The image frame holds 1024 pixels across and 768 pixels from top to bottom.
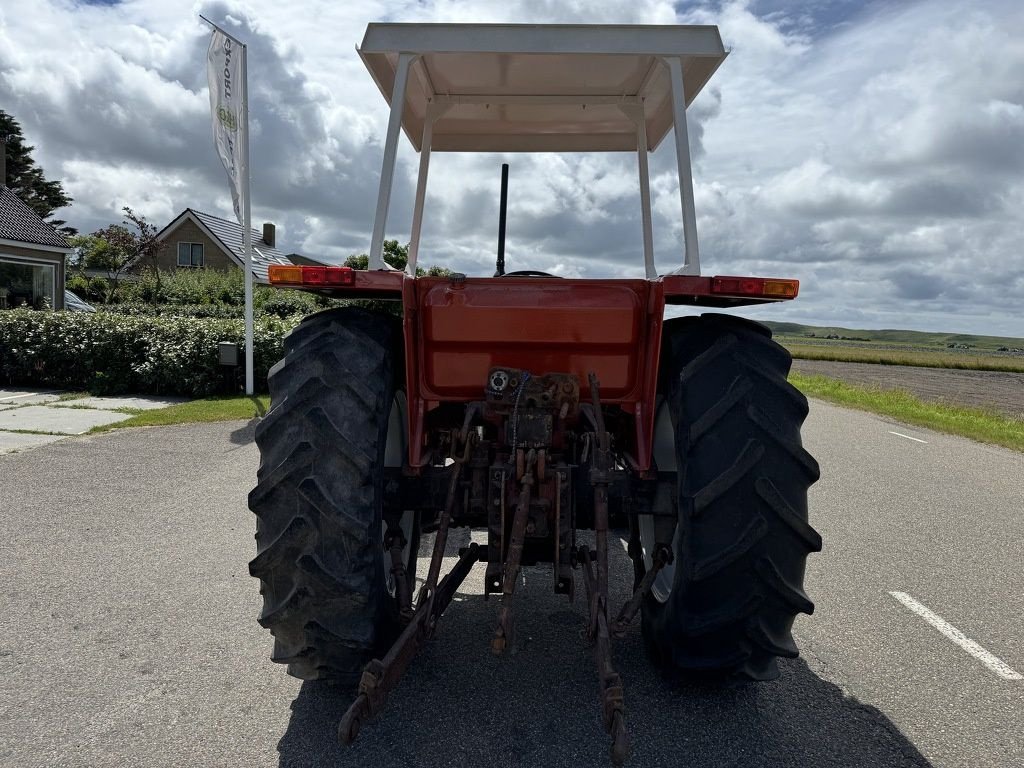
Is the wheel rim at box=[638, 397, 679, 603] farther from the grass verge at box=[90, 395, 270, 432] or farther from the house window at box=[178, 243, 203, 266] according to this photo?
the house window at box=[178, 243, 203, 266]

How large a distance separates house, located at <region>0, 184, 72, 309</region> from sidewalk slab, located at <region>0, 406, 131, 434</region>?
13.7 meters

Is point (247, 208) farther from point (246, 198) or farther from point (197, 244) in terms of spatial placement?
point (197, 244)

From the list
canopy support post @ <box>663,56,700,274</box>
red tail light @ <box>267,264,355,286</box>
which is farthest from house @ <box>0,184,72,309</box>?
canopy support post @ <box>663,56,700,274</box>

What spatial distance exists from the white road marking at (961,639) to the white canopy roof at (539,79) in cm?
300

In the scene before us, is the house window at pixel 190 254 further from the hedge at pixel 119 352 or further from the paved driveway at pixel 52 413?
the paved driveway at pixel 52 413

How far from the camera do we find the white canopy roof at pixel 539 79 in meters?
2.92

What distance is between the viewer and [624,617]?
2.69m

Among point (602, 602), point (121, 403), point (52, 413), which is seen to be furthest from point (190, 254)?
point (602, 602)

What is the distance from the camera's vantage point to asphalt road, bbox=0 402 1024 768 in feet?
8.91

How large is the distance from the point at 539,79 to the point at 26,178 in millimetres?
54892

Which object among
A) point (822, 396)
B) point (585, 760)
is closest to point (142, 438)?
point (585, 760)

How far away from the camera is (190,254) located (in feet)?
129

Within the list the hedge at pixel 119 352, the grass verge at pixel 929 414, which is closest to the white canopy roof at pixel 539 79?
the hedge at pixel 119 352

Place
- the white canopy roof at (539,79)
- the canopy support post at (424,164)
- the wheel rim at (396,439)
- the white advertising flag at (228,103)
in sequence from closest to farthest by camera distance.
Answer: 1. the white canopy roof at (539,79)
2. the wheel rim at (396,439)
3. the canopy support post at (424,164)
4. the white advertising flag at (228,103)
